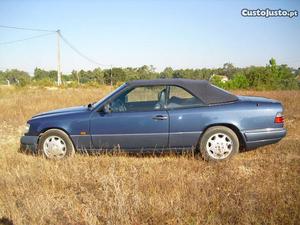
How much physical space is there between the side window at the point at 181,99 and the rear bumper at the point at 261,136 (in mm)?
1010

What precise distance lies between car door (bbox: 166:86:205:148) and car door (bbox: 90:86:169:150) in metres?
0.12

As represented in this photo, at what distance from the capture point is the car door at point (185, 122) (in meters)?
4.80

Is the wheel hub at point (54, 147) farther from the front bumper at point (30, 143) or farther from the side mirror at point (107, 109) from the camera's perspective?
the side mirror at point (107, 109)

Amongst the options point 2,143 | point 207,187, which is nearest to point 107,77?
point 2,143

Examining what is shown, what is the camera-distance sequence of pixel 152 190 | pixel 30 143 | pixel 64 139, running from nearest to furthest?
pixel 152 190
pixel 64 139
pixel 30 143

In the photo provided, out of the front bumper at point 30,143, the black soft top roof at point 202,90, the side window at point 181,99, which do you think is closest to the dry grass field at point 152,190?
the front bumper at point 30,143

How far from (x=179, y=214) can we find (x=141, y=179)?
40.4 inches

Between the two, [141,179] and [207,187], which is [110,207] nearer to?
[141,179]

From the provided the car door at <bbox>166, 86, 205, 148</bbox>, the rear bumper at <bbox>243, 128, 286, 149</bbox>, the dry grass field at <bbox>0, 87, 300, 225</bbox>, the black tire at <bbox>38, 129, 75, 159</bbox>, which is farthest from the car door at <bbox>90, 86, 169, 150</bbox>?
the rear bumper at <bbox>243, 128, 286, 149</bbox>

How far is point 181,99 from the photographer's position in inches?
197

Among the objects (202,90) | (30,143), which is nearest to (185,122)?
(202,90)

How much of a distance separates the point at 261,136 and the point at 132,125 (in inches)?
89.5

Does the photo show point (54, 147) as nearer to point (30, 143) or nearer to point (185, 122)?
point (30, 143)

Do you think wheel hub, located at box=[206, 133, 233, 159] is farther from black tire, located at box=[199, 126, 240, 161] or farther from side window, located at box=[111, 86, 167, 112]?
side window, located at box=[111, 86, 167, 112]
